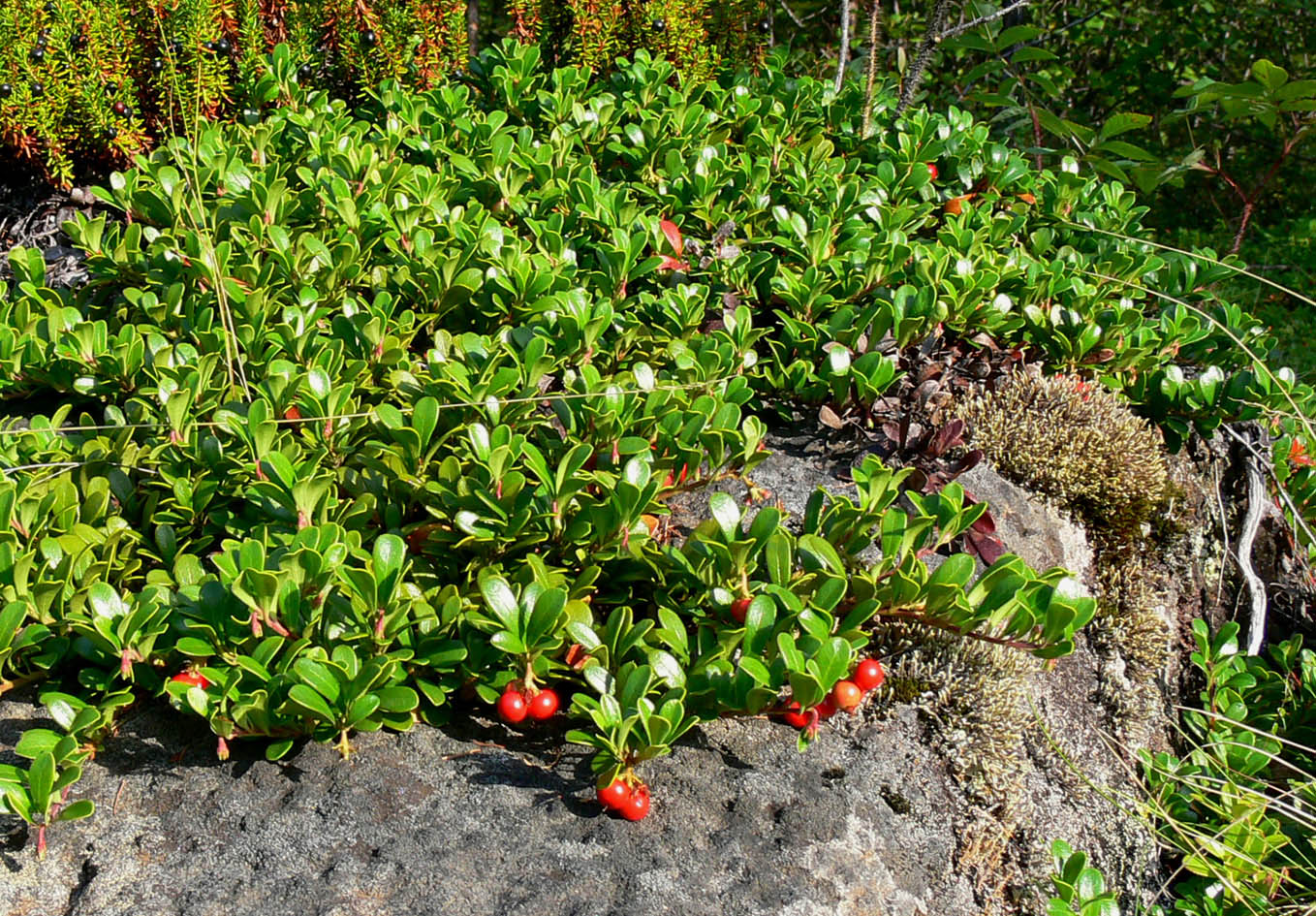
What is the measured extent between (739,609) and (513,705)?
0.50 m

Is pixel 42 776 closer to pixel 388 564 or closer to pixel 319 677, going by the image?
pixel 319 677


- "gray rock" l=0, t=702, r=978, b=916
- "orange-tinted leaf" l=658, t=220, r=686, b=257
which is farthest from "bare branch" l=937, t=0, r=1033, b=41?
"gray rock" l=0, t=702, r=978, b=916

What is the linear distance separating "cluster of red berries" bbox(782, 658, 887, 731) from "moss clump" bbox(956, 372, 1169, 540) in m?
1.09

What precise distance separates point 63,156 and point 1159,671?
4222 millimetres

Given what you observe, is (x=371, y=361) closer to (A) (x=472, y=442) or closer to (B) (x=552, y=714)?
(A) (x=472, y=442)

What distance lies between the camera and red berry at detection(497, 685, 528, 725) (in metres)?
2.16

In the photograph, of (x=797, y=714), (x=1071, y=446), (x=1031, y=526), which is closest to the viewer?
(x=797, y=714)

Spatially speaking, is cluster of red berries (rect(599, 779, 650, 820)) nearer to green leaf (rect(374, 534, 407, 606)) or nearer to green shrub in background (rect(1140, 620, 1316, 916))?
green leaf (rect(374, 534, 407, 606))

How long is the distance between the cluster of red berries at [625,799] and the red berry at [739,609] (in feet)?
1.33

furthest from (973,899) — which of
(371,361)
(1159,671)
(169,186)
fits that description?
(169,186)

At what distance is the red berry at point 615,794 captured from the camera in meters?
2.04

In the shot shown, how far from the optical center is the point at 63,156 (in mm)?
4195

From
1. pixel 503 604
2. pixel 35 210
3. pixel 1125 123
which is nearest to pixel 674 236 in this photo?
pixel 503 604

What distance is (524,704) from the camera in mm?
2178
